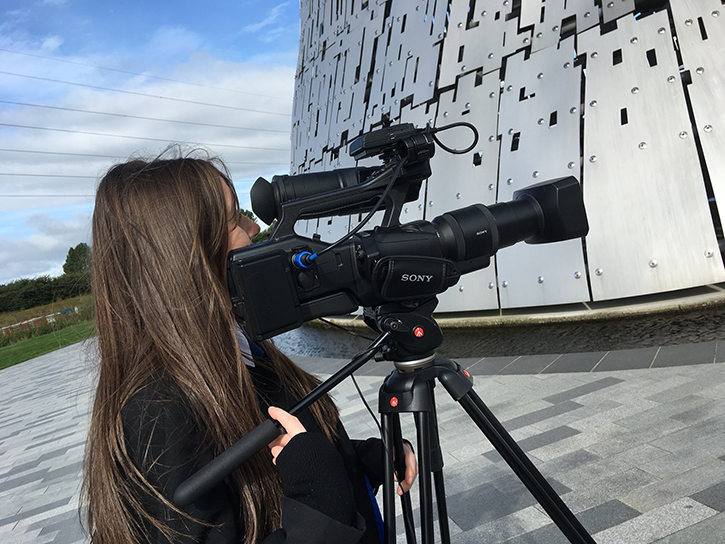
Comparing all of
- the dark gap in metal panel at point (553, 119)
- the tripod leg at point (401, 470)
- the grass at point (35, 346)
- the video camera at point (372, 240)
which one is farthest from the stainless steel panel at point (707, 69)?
the grass at point (35, 346)

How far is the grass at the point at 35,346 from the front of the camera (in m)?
15.6

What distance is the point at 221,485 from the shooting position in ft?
4.20

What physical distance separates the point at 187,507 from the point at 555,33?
7.52m

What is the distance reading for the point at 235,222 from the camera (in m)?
1.48

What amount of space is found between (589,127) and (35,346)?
1823 cm

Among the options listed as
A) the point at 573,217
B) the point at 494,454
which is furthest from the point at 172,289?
the point at 494,454

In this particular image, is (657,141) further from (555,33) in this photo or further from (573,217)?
(573,217)

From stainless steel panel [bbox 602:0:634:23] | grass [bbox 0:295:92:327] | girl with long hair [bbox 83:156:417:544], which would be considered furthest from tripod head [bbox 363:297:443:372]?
grass [bbox 0:295:92:327]

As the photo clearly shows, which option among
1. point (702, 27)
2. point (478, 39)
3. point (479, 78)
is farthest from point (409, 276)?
point (478, 39)

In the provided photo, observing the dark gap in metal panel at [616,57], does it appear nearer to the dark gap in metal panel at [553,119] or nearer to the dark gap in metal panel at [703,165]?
the dark gap in metal panel at [703,165]

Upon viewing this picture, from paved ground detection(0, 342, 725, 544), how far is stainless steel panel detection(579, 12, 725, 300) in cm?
172

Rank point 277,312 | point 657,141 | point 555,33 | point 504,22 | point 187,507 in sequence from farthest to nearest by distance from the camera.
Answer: point 504,22
point 555,33
point 657,141
point 277,312
point 187,507

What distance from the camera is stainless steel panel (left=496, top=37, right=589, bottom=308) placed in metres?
6.68

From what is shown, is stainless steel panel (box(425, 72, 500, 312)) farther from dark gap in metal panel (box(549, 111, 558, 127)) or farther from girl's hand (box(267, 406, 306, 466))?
girl's hand (box(267, 406, 306, 466))
